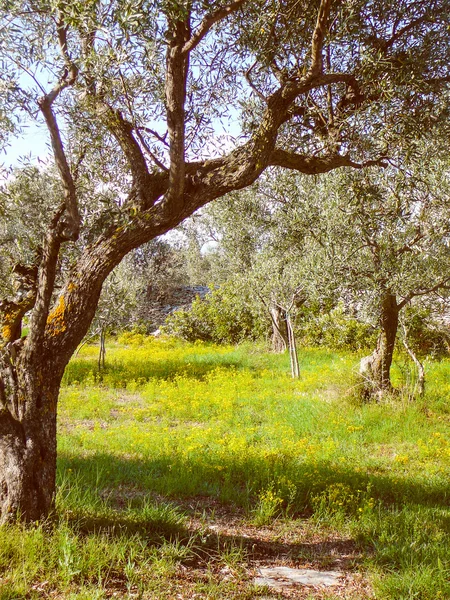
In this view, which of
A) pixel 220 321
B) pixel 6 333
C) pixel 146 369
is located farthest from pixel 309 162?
pixel 220 321

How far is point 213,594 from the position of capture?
14.9ft

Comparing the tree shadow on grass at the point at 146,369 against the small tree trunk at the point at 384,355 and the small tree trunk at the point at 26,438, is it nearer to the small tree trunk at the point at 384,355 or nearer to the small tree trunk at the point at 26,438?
the small tree trunk at the point at 384,355

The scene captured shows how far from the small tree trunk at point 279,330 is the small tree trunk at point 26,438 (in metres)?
16.5

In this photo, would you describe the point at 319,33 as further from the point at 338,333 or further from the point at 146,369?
the point at 338,333

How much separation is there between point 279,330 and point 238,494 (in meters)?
14.4

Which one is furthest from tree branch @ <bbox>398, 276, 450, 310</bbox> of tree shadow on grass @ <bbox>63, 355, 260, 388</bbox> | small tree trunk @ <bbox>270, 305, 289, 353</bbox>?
small tree trunk @ <bbox>270, 305, 289, 353</bbox>

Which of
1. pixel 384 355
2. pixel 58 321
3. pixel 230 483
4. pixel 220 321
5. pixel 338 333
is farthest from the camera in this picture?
pixel 220 321

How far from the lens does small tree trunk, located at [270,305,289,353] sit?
2142 cm

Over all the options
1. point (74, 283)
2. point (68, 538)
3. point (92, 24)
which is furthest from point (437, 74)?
point (68, 538)

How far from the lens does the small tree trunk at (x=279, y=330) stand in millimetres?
21422

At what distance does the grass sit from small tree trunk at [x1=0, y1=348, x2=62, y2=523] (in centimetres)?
26

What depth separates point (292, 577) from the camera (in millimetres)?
5098

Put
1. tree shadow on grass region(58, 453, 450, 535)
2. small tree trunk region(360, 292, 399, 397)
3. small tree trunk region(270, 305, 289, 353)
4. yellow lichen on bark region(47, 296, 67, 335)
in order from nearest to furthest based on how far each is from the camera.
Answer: yellow lichen on bark region(47, 296, 67, 335) → tree shadow on grass region(58, 453, 450, 535) → small tree trunk region(360, 292, 399, 397) → small tree trunk region(270, 305, 289, 353)

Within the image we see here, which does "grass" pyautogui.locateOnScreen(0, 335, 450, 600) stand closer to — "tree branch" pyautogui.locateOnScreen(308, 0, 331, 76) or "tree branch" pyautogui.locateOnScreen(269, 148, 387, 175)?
"tree branch" pyautogui.locateOnScreen(269, 148, 387, 175)
